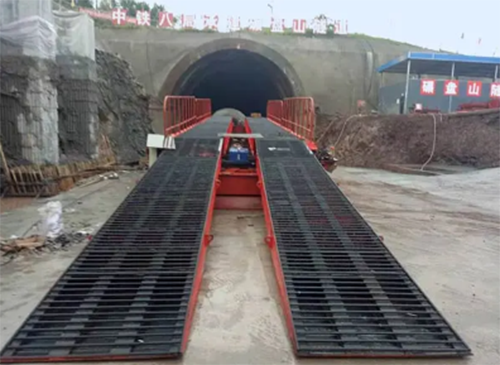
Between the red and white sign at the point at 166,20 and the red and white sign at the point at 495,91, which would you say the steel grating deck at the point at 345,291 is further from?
the red and white sign at the point at 166,20

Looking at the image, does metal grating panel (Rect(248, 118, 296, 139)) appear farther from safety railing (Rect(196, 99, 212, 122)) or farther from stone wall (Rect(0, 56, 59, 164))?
stone wall (Rect(0, 56, 59, 164))

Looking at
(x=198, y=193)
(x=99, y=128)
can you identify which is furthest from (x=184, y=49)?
(x=198, y=193)

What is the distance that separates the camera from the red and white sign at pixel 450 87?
1823 cm

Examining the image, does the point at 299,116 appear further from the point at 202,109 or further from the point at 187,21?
the point at 187,21

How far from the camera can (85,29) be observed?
9.93 metres

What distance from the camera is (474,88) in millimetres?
18453

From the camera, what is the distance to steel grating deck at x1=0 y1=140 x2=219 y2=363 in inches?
104

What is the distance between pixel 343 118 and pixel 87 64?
38.8 ft

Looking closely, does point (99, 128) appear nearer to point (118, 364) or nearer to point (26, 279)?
point (26, 279)

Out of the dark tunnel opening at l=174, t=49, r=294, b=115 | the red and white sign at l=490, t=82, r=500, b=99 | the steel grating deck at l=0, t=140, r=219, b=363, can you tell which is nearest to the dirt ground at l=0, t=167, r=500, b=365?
the steel grating deck at l=0, t=140, r=219, b=363

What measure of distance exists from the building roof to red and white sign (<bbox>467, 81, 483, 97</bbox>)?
1.27 m

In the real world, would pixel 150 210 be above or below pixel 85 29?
below

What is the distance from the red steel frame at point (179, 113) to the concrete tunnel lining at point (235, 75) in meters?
5.28

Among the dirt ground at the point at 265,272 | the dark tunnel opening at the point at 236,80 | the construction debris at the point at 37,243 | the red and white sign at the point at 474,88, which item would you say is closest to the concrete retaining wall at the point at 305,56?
the dark tunnel opening at the point at 236,80
